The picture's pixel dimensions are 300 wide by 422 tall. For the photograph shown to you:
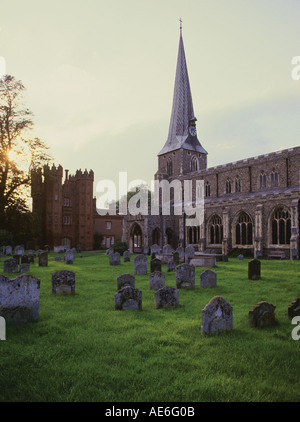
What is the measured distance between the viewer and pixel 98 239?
42375 mm

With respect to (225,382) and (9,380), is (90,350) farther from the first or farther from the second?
(225,382)

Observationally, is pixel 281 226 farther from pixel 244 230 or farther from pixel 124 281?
pixel 124 281

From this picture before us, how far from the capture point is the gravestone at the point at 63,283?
940 centimetres

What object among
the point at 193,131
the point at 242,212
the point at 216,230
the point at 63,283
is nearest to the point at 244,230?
the point at 242,212

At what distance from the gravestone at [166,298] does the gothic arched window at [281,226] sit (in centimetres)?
1881

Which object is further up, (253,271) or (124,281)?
(124,281)

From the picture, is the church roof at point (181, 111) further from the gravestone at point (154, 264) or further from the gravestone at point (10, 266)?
the gravestone at point (10, 266)

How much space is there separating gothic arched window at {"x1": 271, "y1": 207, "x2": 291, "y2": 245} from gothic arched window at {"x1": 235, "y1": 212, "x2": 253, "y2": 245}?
222cm

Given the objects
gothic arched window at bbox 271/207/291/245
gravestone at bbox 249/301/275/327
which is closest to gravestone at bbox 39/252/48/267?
gravestone at bbox 249/301/275/327

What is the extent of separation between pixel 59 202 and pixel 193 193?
17624mm

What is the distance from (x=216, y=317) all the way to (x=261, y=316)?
104 cm

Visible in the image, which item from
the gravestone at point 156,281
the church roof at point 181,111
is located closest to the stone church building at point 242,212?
the church roof at point 181,111

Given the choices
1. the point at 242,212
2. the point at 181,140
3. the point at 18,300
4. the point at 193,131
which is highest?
the point at 193,131

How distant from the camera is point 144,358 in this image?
4504 millimetres
